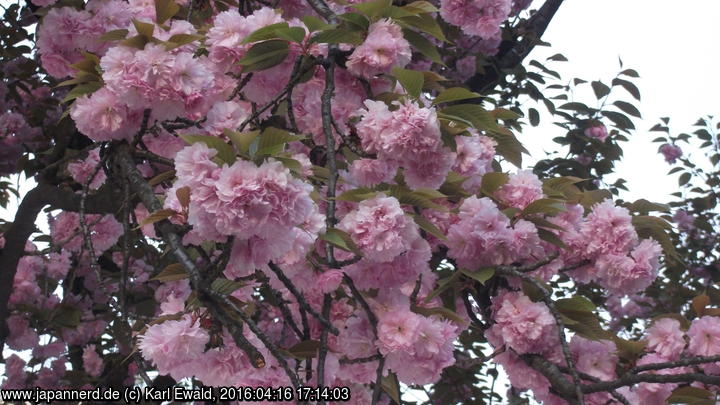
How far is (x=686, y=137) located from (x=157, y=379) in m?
3.70

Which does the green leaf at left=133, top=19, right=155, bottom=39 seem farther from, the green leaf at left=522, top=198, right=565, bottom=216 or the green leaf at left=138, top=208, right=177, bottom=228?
the green leaf at left=522, top=198, right=565, bottom=216

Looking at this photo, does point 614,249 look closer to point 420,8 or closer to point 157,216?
point 420,8

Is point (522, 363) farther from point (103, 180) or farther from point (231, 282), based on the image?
point (103, 180)

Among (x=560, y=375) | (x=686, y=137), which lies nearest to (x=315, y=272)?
(x=560, y=375)

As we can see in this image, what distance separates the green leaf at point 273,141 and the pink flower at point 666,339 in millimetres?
1066

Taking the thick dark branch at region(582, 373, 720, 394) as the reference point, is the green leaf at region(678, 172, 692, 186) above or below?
above

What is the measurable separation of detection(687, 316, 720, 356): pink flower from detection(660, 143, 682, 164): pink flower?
4.15 meters

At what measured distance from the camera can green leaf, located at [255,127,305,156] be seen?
992 millimetres

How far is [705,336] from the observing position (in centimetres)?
163

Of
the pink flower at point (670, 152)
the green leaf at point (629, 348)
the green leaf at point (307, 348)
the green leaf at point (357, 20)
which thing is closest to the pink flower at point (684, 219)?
the pink flower at point (670, 152)

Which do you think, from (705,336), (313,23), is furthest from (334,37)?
(705,336)

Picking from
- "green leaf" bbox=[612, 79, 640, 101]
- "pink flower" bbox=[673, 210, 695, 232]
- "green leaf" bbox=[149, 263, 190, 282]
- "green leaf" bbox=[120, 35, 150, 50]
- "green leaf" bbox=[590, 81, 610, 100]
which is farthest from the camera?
"pink flower" bbox=[673, 210, 695, 232]

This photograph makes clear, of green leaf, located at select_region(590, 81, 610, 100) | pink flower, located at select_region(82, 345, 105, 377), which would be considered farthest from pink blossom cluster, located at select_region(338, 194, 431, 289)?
pink flower, located at select_region(82, 345, 105, 377)

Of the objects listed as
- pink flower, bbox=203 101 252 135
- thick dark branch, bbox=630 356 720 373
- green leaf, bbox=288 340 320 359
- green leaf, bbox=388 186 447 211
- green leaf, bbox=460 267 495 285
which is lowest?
thick dark branch, bbox=630 356 720 373
